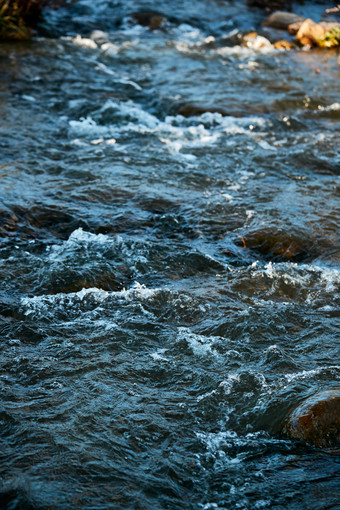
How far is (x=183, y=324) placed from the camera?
444 centimetres

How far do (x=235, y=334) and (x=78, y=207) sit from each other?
243 centimetres

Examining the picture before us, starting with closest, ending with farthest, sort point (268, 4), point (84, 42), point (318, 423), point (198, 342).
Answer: point (318, 423) → point (198, 342) → point (84, 42) → point (268, 4)

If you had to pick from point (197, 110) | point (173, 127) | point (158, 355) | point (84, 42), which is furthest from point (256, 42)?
point (158, 355)

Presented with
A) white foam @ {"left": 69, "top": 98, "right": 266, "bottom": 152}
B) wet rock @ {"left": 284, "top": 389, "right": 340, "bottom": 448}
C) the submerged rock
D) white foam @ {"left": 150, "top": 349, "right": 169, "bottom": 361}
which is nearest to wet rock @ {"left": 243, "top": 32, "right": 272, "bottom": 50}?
the submerged rock

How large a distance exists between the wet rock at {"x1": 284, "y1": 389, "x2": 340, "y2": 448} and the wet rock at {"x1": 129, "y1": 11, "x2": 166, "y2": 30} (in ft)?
35.5

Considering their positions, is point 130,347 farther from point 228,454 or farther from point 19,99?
point 19,99

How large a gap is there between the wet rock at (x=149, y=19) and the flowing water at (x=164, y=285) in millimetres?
3223

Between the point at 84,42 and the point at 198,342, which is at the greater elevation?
the point at 84,42

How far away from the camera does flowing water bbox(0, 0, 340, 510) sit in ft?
10.5

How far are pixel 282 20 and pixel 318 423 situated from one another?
11.4m

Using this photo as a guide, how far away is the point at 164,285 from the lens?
493 cm

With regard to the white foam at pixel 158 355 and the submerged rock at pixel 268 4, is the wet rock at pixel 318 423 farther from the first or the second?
the submerged rock at pixel 268 4

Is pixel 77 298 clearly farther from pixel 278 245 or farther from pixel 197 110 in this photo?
pixel 197 110

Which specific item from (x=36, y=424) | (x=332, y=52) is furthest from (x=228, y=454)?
(x=332, y=52)
